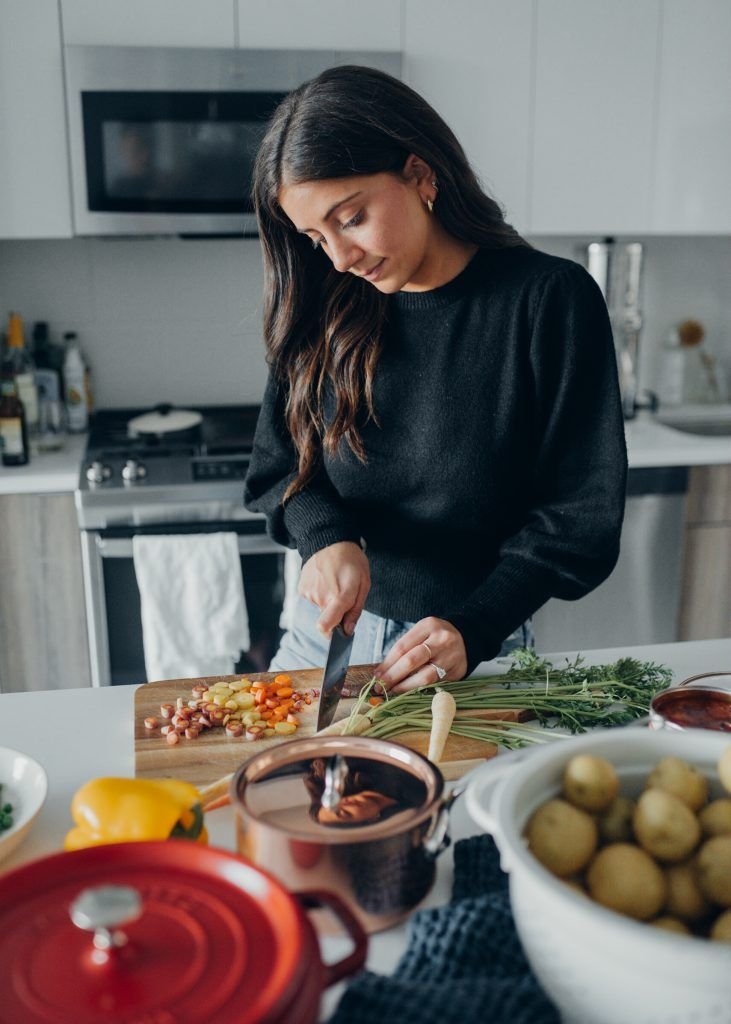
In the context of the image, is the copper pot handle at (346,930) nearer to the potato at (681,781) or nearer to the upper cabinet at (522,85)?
the potato at (681,781)

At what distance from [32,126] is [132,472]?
0.89m

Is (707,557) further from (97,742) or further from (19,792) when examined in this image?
(19,792)

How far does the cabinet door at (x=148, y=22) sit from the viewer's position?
7.78ft

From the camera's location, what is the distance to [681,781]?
0.70 meters

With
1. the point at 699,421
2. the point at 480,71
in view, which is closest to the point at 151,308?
the point at 480,71

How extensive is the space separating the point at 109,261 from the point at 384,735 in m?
2.16

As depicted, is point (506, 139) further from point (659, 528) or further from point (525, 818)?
point (525, 818)

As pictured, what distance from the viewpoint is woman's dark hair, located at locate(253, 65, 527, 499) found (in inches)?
48.9

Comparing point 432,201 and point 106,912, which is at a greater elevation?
point 432,201

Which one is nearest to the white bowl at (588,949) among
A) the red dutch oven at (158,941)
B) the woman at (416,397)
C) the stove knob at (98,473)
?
the red dutch oven at (158,941)

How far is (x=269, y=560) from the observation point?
249 cm

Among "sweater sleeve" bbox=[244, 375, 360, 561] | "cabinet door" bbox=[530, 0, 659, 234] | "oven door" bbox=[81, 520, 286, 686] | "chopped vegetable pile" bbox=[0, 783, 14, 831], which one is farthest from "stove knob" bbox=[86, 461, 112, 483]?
"chopped vegetable pile" bbox=[0, 783, 14, 831]

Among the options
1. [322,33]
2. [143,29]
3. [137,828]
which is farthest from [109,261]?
[137,828]

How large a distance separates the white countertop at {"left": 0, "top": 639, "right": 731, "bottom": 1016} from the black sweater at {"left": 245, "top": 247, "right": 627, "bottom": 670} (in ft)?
0.50
